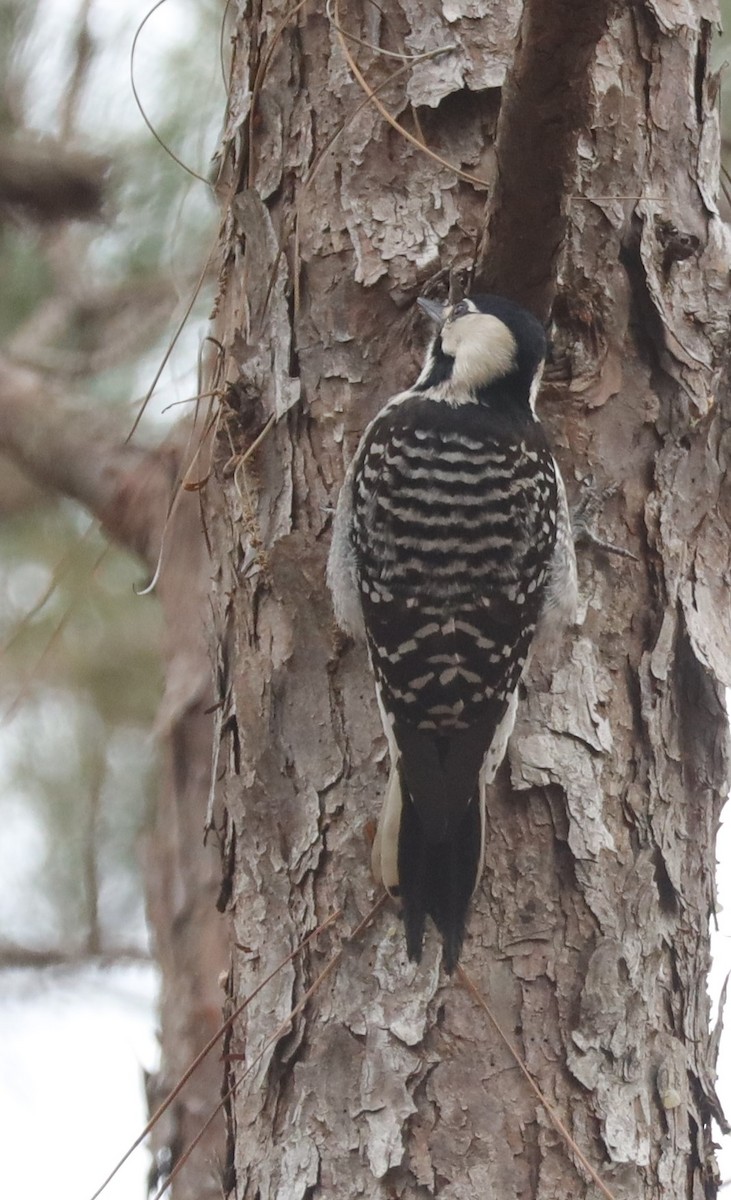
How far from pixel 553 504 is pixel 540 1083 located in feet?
2.97

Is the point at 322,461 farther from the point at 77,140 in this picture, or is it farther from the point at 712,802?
the point at 77,140

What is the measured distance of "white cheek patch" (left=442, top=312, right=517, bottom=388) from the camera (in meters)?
2.31

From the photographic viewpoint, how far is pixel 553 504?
91.6 inches

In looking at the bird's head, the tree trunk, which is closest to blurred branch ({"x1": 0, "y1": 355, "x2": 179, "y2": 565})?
the tree trunk

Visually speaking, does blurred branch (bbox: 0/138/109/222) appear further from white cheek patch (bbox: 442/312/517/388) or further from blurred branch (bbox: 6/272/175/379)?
white cheek patch (bbox: 442/312/517/388)

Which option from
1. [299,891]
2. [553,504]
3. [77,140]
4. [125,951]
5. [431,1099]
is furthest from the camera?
[125,951]

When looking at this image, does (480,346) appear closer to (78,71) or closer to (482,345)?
(482,345)

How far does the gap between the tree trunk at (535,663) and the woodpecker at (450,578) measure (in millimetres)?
47

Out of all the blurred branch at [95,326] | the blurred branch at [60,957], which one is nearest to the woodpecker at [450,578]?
the blurred branch at [95,326]

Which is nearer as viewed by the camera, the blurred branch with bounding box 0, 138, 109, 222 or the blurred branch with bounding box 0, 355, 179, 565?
the blurred branch with bounding box 0, 355, 179, 565

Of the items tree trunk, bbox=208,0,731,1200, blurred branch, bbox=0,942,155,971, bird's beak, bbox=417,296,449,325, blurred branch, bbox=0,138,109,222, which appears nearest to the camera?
tree trunk, bbox=208,0,731,1200

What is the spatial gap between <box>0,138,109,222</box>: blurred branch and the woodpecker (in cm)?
146

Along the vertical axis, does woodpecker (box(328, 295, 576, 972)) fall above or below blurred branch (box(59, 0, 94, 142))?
below

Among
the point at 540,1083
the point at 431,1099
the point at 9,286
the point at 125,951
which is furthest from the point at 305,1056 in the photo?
the point at 9,286
